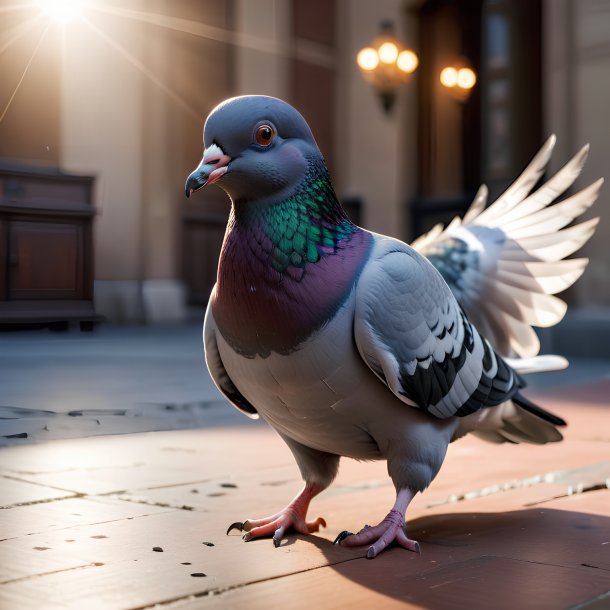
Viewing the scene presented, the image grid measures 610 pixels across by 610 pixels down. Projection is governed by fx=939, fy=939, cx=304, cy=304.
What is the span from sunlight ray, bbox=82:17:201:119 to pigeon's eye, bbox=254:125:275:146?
17 cm

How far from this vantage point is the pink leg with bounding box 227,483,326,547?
6.29 feet

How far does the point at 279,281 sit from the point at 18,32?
0.63 m

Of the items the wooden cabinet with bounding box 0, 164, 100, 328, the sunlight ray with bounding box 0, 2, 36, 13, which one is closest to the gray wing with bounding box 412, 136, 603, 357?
the wooden cabinet with bounding box 0, 164, 100, 328

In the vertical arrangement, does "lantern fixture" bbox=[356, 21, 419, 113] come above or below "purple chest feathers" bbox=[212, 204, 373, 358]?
above

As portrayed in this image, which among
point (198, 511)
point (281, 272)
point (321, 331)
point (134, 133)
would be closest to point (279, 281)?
point (281, 272)

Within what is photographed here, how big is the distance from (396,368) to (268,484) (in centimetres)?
92

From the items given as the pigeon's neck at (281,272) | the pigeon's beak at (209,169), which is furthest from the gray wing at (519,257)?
the pigeon's beak at (209,169)

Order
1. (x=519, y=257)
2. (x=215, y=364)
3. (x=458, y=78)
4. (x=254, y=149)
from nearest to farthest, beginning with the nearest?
(x=254, y=149)
(x=215, y=364)
(x=519, y=257)
(x=458, y=78)

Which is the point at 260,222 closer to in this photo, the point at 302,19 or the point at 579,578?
the point at 579,578

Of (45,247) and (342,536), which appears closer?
(45,247)

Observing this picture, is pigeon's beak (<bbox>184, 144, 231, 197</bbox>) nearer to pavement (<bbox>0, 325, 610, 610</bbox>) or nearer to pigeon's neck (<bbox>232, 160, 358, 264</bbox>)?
pigeon's neck (<bbox>232, 160, 358, 264</bbox>)

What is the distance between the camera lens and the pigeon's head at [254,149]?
1631 mm

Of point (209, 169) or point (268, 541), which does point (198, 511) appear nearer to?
point (268, 541)

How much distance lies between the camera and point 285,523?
195cm
